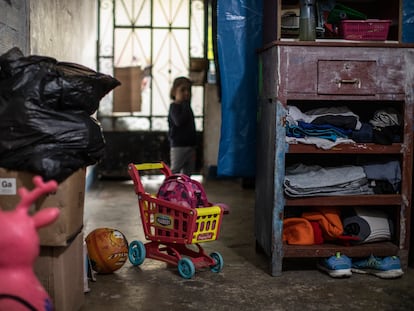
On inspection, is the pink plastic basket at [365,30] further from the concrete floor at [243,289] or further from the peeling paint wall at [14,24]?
the peeling paint wall at [14,24]

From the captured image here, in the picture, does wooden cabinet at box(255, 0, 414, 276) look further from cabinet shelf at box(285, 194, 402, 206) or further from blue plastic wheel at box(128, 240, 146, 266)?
blue plastic wheel at box(128, 240, 146, 266)

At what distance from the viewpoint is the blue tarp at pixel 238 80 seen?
404cm

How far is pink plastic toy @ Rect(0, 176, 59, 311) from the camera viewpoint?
1917 mm

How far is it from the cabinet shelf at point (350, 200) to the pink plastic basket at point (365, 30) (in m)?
0.96

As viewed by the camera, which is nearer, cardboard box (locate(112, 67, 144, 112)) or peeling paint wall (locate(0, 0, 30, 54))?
peeling paint wall (locate(0, 0, 30, 54))

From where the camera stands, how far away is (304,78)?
356cm

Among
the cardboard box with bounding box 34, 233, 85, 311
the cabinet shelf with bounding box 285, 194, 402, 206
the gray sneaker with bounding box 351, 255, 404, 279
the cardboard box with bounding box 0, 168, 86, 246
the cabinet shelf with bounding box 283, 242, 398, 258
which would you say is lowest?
the gray sneaker with bounding box 351, 255, 404, 279

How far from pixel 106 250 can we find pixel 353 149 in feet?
5.14

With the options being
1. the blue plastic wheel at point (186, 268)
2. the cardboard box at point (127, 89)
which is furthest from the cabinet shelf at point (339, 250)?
the cardboard box at point (127, 89)

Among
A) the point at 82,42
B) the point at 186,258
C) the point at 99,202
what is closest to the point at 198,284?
the point at 186,258

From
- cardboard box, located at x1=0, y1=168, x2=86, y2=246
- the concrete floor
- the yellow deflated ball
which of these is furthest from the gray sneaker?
cardboard box, located at x1=0, y1=168, x2=86, y2=246

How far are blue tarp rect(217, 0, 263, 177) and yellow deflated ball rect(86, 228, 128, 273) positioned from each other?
0.93m

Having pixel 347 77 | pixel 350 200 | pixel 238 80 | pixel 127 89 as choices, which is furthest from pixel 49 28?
pixel 127 89

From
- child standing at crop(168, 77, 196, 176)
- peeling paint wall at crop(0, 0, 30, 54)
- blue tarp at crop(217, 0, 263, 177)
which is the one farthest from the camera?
child standing at crop(168, 77, 196, 176)
